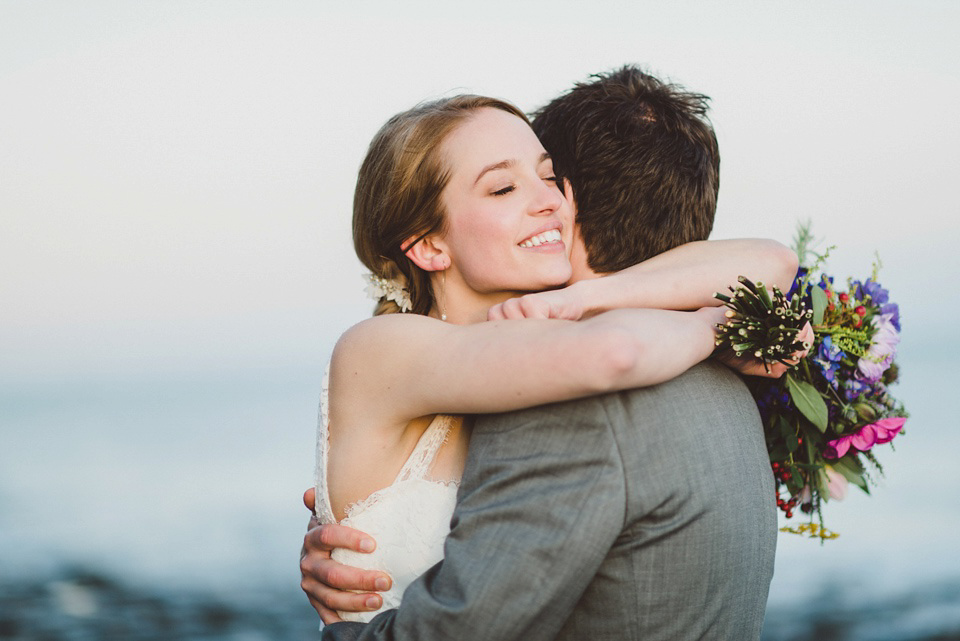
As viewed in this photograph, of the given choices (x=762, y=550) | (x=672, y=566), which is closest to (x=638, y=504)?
(x=672, y=566)

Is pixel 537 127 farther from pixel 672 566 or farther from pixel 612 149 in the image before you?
pixel 672 566

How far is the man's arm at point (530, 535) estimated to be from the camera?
2.05 metres

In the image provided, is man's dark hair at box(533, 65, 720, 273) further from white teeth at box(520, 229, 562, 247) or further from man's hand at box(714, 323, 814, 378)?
man's hand at box(714, 323, 814, 378)

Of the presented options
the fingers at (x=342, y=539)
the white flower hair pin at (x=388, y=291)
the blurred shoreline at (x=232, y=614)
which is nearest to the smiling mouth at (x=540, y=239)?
the white flower hair pin at (x=388, y=291)

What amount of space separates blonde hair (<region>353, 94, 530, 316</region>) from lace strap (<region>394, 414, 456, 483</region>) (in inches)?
30.2

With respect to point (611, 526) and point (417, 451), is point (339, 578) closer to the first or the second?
point (417, 451)

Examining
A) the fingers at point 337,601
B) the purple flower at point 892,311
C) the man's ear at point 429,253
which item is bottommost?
the fingers at point 337,601

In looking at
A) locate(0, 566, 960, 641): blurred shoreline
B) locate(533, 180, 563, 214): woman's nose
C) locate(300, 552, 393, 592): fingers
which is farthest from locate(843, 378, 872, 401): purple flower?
locate(0, 566, 960, 641): blurred shoreline

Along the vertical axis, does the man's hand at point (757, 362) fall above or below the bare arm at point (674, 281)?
below

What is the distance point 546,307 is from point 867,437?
1415mm

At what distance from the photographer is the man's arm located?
205cm

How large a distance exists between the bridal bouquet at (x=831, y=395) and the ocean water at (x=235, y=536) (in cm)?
Result: 810

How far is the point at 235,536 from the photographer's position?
573 inches

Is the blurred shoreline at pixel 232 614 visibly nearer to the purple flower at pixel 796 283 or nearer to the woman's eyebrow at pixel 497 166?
the purple flower at pixel 796 283
